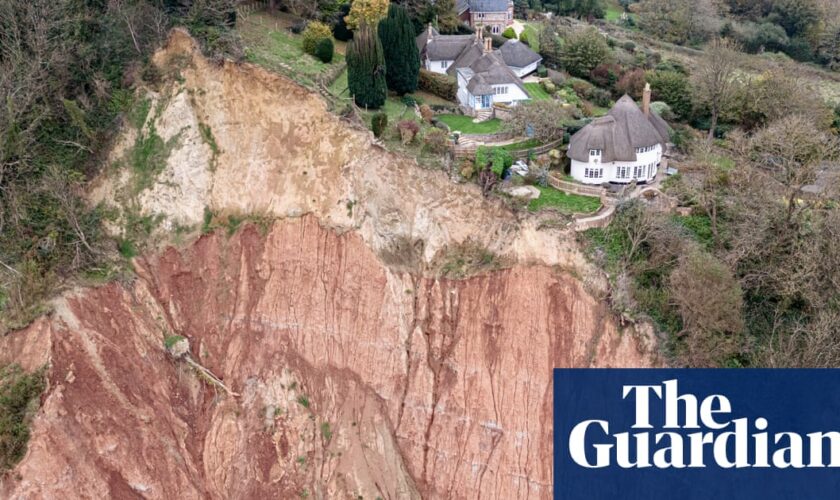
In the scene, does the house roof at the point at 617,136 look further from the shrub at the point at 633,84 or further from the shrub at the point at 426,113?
the shrub at the point at 633,84

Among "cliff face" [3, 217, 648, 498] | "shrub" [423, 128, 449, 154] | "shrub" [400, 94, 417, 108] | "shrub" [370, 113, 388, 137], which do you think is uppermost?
"shrub" [370, 113, 388, 137]

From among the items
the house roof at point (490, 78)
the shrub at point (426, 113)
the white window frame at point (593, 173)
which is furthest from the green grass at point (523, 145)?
the house roof at point (490, 78)

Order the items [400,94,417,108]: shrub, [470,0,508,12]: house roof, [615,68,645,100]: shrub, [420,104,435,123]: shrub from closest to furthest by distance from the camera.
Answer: [420,104,435,123]: shrub → [400,94,417,108]: shrub → [615,68,645,100]: shrub → [470,0,508,12]: house roof

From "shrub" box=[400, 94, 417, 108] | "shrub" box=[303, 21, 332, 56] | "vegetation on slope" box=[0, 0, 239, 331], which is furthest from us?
"shrub" box=[303, 21, 332, 56]

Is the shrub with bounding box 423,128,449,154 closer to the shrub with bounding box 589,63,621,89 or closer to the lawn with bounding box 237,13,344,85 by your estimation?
the lawn with bounding box 237,13,344,85

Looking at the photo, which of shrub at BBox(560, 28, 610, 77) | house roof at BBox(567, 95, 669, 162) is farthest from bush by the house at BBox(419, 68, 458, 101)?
house roof at BBox(567, 95, 669, 162)

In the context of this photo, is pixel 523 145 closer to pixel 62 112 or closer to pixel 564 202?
pixel 564 202
